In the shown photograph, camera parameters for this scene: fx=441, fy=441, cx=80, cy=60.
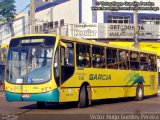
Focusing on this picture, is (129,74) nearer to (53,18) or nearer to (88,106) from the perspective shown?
(88,106)

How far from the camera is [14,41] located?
18203mm

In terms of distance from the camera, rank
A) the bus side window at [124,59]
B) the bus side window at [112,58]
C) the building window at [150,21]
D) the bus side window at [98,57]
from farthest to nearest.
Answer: the building window at [150,21] → the bus side window at [124,59] → the bus side window at [112,58] → the bus side window at [98,57]

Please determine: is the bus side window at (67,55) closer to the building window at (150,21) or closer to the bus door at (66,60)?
the bus door at (66,60)

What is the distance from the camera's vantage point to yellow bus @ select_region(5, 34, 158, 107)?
17047mm

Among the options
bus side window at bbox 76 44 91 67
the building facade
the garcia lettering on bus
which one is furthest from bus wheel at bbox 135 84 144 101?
the building facade

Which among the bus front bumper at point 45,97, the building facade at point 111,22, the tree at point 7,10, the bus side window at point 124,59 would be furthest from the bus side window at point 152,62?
the tree at point 7,10

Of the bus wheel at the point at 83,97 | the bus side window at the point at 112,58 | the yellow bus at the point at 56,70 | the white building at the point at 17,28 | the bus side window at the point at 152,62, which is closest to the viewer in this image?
the yellow bus at the point at 56,70

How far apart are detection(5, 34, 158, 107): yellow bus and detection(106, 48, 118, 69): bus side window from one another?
50 mm

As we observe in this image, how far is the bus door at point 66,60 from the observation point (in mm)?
17406

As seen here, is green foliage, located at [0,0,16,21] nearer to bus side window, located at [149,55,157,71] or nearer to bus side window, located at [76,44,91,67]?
bus side window, located at [149,55,157,71]

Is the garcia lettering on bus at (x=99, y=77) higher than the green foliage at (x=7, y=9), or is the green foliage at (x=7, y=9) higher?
the green foliage at (x=7, y=9)

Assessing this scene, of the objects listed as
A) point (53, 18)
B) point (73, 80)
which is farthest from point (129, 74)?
point (53, 18)

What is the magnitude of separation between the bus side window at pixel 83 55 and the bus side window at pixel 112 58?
1.87 meters

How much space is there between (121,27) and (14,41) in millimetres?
23554
